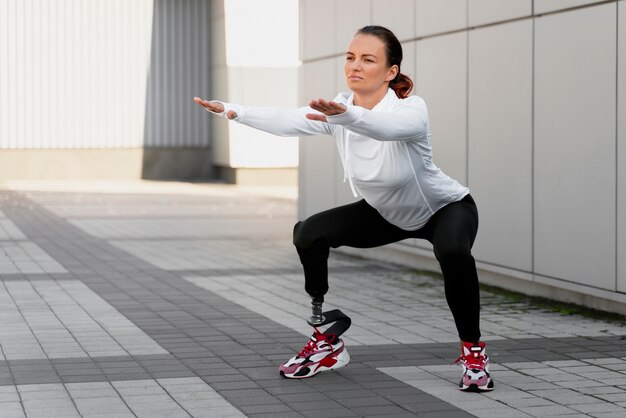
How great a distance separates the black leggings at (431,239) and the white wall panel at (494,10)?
11.7 ft

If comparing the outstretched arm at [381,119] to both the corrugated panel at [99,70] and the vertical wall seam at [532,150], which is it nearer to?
the vertical wall seam at [532,150]

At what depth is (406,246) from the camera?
Result: 11.3 metres

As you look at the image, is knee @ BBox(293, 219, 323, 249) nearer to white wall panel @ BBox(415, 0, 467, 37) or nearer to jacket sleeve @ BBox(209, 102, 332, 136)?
jacket sleeve @ BBox(209, 102, 332, 136)

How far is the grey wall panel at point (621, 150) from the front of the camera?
7.96m

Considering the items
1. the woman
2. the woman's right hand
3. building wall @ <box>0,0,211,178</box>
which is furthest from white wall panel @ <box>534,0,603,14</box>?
building wall @ <box>0,0,211,178</box>

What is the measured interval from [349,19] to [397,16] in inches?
43.6

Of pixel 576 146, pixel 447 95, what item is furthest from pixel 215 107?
pixel 447 95

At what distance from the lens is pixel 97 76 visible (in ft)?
86.9

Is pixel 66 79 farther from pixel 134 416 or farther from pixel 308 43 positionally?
pixel 134 416

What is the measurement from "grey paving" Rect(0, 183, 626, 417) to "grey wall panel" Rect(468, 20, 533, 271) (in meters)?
0.53

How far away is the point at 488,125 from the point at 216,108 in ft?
15.4

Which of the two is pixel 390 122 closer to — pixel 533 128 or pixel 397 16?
pixel 533 128

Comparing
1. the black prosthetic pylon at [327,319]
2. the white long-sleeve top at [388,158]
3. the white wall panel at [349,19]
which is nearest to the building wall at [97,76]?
the white wall panel at [349,19]

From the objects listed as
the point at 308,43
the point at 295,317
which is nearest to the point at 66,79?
the point at 308,43
